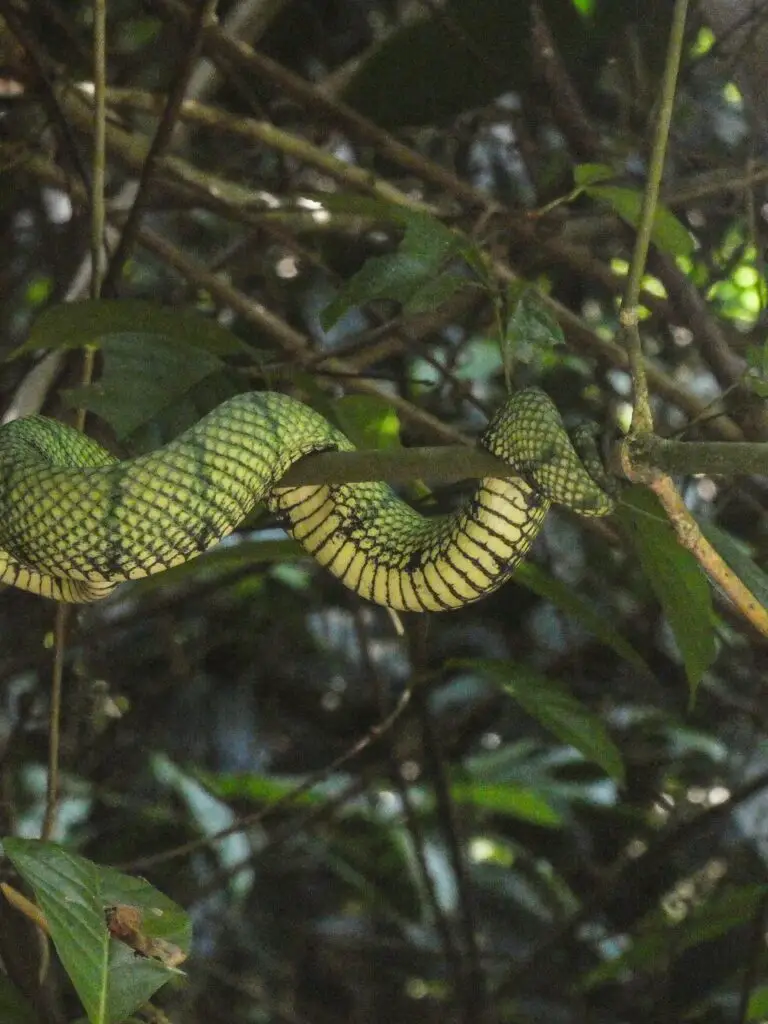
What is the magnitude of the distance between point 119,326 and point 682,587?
66 cm

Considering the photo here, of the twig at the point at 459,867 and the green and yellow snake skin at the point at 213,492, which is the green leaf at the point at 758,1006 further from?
the green and yellow snake skin at the point at 213,492

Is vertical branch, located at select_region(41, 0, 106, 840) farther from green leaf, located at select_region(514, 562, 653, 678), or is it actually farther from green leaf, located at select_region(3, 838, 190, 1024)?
green leaf, located at select_region(514, 562, 653, 678)

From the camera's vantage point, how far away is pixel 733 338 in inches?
83.4

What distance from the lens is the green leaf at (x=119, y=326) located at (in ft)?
3.94

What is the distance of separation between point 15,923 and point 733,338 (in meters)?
1.55

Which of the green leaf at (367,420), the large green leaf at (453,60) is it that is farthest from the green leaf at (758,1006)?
the large green leaf at (453,60)

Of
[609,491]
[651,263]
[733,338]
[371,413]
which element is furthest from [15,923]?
[733,338]

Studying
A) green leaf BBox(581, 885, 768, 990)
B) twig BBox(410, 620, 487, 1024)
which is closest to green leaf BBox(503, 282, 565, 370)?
twig BBox(410, 620, 487, 1024)

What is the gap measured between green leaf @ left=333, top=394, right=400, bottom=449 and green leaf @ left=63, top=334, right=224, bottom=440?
25cm

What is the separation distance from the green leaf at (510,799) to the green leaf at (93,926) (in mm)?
1273

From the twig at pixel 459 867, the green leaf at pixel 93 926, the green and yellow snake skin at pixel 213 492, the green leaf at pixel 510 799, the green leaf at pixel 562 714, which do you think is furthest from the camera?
the green leaf at pixel 510 799

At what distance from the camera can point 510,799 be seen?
2154 mm

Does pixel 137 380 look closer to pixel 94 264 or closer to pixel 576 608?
pixel 94 264

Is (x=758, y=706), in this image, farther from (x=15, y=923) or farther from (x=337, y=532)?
(x=15, y=923)
